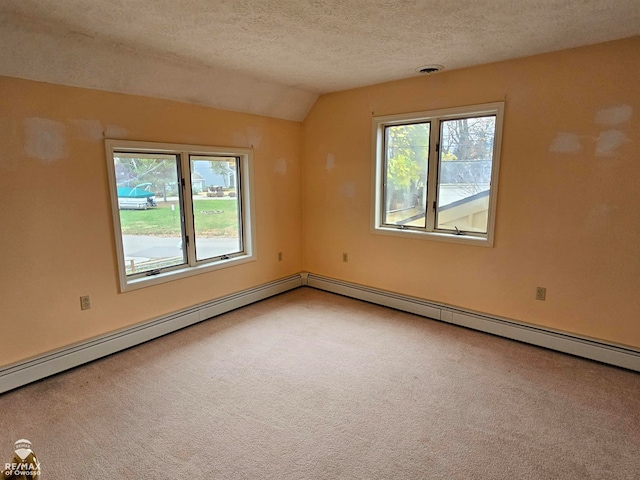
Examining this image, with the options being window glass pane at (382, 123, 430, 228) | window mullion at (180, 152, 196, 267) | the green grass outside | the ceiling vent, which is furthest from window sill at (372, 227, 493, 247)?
window mullion at (180, 152, 196, 267)

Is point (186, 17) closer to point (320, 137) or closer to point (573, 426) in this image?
point (320, 137)

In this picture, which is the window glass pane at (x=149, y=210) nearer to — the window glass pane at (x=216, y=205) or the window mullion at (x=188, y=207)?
the window mullion at (x=188, y=207)

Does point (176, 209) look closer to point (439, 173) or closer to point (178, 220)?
point (178, 220)

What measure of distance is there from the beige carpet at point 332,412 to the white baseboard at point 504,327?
0.32ft

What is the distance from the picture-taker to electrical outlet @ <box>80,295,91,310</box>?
8.96 feet

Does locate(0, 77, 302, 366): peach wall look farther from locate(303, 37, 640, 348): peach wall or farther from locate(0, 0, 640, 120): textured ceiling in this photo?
locate(303, 37, 640, 348): peach wall

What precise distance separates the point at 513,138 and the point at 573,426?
209cm

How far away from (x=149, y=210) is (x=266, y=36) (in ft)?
5.79

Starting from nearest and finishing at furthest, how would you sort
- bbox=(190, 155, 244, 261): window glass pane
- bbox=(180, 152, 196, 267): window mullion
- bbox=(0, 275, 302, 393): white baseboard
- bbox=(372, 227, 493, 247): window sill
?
bbox=(0, 275, 302, 393): white baseboard → bbox=(372, 227, 493, 247): window sill → bbox=(180, 152, 196, 267): window mullion → bbox=(190, 155, 244, 261): window glass pane

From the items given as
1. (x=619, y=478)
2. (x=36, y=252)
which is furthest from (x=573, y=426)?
(x=36, y=252)

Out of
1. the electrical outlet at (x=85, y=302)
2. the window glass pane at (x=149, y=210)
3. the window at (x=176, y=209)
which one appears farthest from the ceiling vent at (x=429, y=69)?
the electrical outlet at (x=85, y=302)

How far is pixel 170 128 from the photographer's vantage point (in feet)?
10.3

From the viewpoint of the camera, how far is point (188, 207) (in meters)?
3.41

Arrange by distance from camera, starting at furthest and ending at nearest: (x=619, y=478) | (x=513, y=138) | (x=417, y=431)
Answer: (x=513, y=138)
(x=417, y=431)
(x=619, y=478)
